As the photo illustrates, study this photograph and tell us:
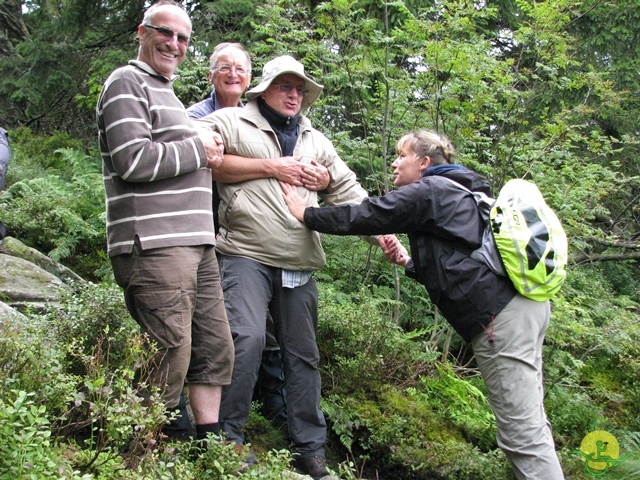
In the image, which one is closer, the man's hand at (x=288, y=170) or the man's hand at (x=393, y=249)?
the man's hand at (x=288, y=170)

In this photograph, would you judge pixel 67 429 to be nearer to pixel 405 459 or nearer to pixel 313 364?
pixel 313 364

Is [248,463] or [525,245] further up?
[525,245]

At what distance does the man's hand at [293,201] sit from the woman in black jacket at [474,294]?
44 millimetres

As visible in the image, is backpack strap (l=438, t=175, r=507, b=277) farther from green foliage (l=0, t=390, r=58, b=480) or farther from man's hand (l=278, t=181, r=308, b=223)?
green foliage (l=0, t=390, r=58, b=480)

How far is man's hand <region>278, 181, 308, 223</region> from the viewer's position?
396 centimetres

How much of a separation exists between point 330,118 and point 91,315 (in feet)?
15.2

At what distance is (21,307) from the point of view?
16.3 feet

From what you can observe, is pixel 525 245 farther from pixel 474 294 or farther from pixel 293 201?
pixel 293 201

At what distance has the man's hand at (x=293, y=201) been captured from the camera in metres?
3.96

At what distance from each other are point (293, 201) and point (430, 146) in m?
0.96

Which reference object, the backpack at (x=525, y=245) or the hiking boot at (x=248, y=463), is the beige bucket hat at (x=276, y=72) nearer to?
the backpack at (x=525, y=245)

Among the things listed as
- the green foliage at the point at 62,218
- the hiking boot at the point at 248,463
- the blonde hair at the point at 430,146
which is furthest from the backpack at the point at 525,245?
the green foliage at the point at 62,218

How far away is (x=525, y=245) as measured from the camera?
345 centimetres

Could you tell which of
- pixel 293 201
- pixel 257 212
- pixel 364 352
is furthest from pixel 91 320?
pixel 364 352
